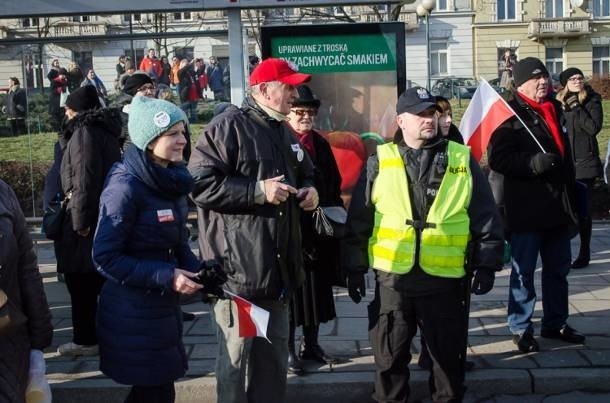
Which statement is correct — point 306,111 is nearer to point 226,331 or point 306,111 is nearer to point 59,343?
point 226,331

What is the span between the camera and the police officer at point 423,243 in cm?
428

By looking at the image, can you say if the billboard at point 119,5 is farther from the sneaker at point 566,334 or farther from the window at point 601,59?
the window at point 601,59

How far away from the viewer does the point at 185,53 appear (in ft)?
25.9

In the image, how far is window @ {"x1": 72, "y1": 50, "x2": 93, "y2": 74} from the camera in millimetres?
7812

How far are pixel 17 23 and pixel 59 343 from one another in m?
3.71

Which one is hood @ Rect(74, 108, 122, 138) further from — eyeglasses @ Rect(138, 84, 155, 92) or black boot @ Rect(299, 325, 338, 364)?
black boot @ Rect(299, 325, 338, 364)

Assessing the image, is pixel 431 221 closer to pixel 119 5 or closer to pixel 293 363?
pixel 293 363

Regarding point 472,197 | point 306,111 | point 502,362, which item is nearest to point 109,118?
point 306,111

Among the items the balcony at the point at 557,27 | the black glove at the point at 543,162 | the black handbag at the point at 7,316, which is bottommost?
the black handbag at the point at 7,316

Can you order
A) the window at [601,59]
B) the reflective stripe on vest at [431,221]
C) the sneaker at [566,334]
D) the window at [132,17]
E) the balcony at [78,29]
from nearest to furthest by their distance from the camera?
the reflective stripe on vest at [431,221] → the sneaker at [566,334] → the window at [132,17] → the balcony at [78,29] → the window at [601,59]

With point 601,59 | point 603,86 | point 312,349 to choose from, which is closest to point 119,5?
point 312,349

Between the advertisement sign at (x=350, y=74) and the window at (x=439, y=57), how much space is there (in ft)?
162

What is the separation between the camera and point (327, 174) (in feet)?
18.0

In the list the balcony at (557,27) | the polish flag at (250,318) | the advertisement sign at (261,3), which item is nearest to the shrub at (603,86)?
the balcony at (557,27)
